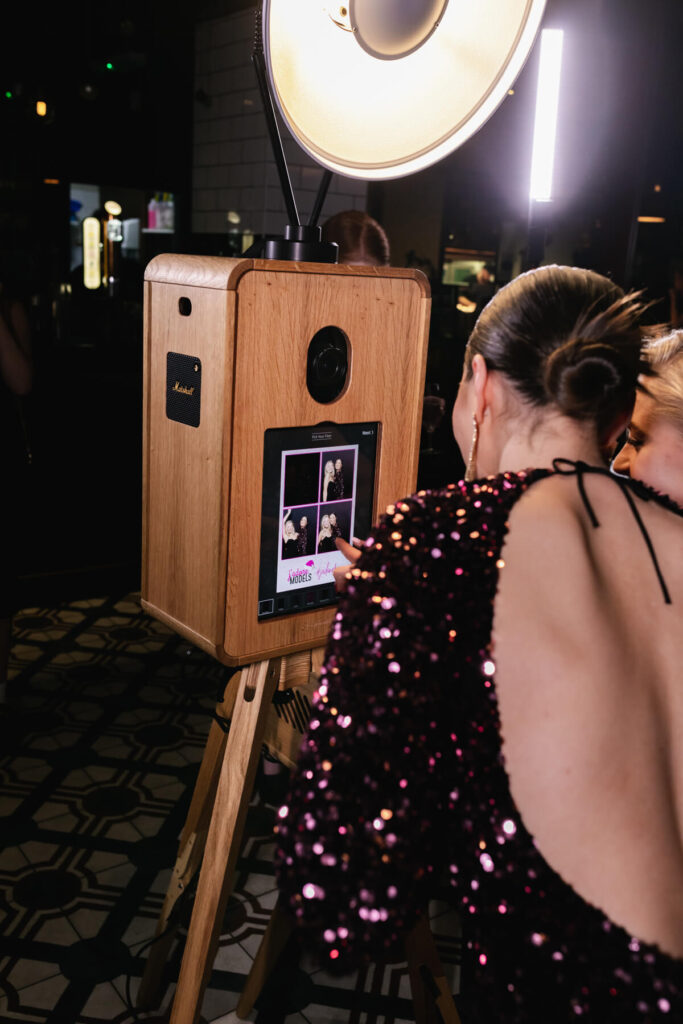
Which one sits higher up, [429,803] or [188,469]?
[188,469]

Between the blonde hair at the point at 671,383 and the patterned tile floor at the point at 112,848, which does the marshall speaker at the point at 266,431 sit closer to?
the patterned tile floor at the point at 112,848

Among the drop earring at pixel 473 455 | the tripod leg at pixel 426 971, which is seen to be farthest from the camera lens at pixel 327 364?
the tripod leg at pixel 426 971

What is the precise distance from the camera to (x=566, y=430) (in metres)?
0.91

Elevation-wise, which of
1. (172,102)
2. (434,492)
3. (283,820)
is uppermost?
(172,102)

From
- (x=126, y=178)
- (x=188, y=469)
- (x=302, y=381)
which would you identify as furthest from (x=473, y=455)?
(x=126, y=178)

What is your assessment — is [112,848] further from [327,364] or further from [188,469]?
[327,364]

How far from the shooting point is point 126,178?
4.80 m

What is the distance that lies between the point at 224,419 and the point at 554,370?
0.40 metres

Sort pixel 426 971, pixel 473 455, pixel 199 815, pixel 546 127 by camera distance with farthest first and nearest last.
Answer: pixel 546 127, pixel 199 815, pixel 426 971, pixel 473 455

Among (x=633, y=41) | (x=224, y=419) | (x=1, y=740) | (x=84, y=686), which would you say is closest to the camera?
(x=224, y=419)

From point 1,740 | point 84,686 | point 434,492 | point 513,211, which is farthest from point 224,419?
point 513,211

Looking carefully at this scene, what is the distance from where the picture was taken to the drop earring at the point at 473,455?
0.97 m

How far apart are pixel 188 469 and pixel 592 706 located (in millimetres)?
607

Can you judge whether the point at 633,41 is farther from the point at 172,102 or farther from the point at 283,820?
the point at 283,820
